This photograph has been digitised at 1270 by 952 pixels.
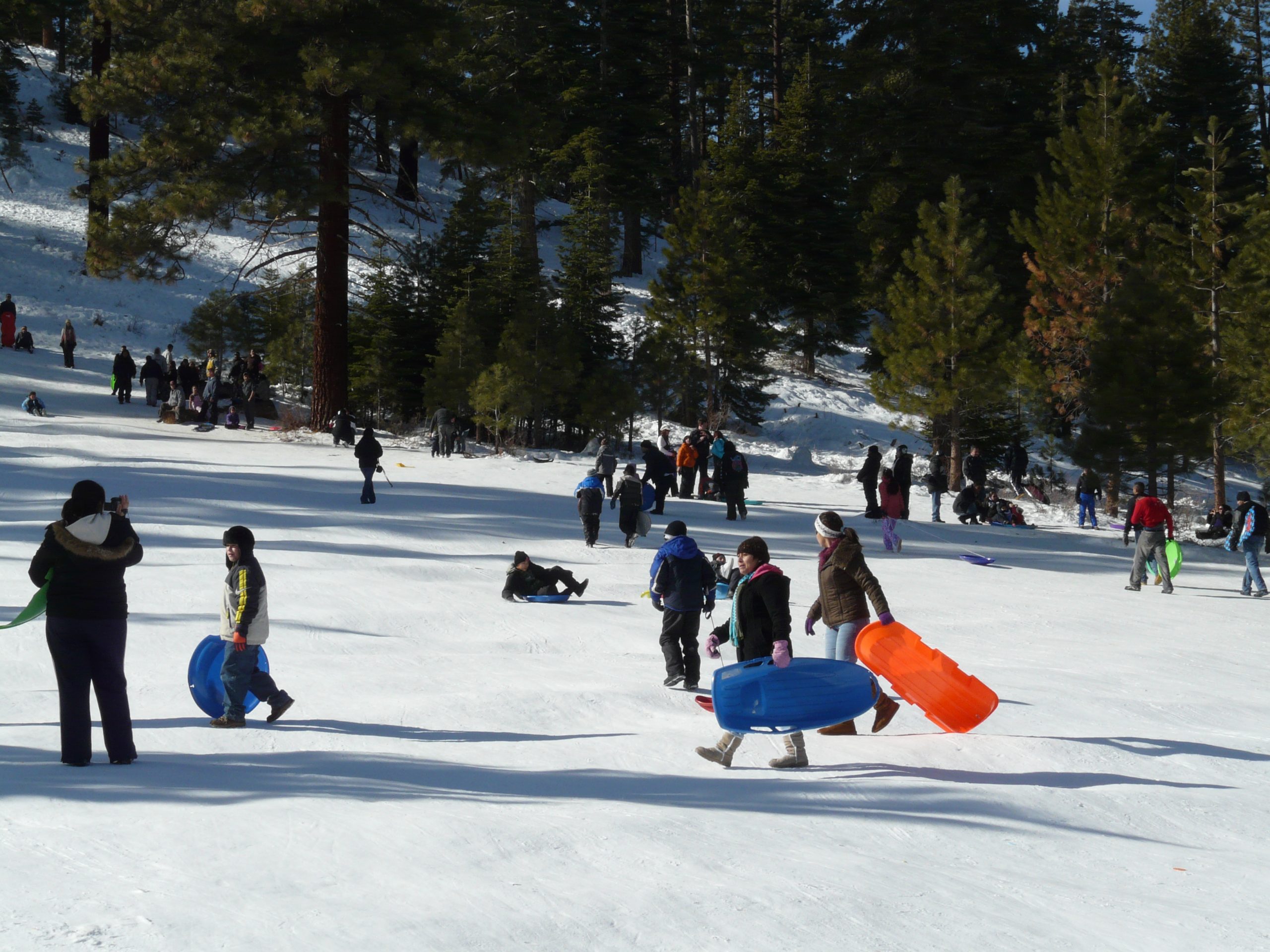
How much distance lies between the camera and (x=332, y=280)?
26375mm

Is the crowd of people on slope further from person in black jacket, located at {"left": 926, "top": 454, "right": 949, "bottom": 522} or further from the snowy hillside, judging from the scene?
person in black jacket, located at {"left": 926, "top": 454, "right": 949, "bottom": 522}

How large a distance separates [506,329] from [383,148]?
5.57 metres

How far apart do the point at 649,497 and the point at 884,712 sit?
14.3 meters

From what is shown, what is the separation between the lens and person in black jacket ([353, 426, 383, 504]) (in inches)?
722

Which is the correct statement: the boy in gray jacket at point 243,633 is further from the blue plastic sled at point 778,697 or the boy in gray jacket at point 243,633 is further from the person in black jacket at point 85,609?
the blue plastic sled at point 778,697

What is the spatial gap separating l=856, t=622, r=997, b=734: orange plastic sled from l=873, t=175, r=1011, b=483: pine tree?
71.7 feet

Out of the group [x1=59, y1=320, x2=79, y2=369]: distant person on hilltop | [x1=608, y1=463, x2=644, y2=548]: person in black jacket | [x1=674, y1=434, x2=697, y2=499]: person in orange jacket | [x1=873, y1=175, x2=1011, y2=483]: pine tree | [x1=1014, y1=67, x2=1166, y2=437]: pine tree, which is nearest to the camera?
[x1=608, y1=463, x2=644, y2=548]: person in black jacket

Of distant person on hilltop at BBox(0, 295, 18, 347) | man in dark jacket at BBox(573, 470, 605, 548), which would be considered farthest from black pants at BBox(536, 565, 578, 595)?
distant person on hilltop at BBox(0, 295, 18, 347)

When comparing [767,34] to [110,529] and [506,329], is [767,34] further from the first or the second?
[110,529]

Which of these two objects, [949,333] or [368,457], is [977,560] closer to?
[368,457]

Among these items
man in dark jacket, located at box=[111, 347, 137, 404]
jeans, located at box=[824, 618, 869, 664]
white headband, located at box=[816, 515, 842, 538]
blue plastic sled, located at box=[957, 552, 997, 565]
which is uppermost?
man in dark jacket, located at box=[111, 347, 137, 404]

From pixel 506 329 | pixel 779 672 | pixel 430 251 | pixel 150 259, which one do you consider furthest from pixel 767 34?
pixel 779 672

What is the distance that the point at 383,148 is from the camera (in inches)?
1037

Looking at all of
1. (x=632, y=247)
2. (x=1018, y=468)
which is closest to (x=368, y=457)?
(x=1018, y=468)
